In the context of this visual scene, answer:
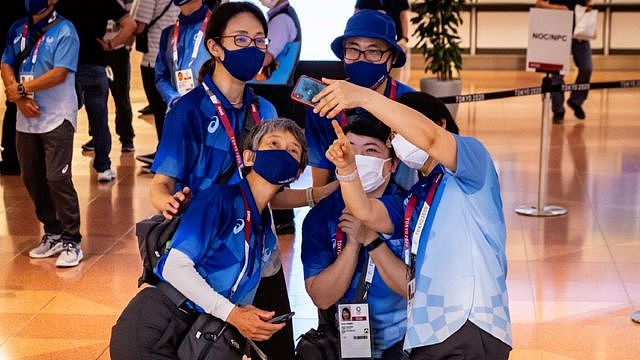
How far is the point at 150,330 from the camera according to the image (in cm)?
398

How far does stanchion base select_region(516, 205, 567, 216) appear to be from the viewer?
8.80 metres

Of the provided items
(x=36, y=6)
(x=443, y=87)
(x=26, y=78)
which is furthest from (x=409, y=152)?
(x=443, y=87)

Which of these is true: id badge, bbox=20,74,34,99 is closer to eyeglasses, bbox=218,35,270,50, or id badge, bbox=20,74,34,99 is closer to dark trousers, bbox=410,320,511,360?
eyeglasses, bbox=218,35,270,50

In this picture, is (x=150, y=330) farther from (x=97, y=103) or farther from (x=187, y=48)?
(x=97, y=103)

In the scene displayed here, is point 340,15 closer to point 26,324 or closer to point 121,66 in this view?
point 121,66

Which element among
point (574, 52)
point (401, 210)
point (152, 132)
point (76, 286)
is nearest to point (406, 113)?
point (401, 210)

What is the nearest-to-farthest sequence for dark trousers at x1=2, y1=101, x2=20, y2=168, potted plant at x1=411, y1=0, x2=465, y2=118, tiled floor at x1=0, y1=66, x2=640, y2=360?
tiled floor at x1=0, y1=66, x2=640, y2=360
dark trousers at x1=2, y1=101, x2=20, y2=168
potted plant at x1=411, y1=0, x2=465, y2=118

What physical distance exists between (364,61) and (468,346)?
153 centimetres

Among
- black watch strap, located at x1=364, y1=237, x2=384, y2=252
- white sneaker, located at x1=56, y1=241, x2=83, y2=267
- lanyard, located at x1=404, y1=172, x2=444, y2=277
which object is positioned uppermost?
lanyard, located at x1=404, y1=172, x2=444, y2=277

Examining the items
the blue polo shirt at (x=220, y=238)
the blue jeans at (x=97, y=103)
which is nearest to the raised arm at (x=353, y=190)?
the blue polo shirt at (x=220, y=238)

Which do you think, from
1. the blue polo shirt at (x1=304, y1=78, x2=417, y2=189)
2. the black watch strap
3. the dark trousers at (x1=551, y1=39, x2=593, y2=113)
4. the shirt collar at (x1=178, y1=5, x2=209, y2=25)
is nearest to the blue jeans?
the shirt collar at (x1=178, y1=5, x2=209, y2=25)

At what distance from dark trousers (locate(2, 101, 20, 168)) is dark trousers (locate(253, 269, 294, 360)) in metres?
6.11

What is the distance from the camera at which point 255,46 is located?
15.3ft

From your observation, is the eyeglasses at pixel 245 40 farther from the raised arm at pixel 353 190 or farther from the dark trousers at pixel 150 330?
the dark trousers at pixel 150 330
